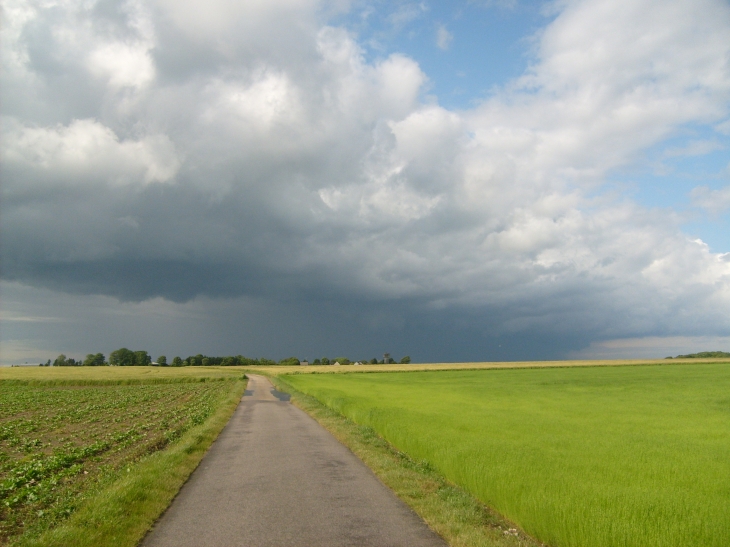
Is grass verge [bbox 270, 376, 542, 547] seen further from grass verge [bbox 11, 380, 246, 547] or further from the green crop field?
grass verge [bbox 11, 380, 246, 547]

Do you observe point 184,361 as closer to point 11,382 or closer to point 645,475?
point 11,382

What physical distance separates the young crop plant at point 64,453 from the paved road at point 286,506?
2.19m

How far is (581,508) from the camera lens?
7.81 metres

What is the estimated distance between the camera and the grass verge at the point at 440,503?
752 cm

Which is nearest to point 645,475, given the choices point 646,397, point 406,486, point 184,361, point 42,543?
point 406,486

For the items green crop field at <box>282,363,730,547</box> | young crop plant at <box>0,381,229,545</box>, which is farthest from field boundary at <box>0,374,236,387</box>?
green crop field at <box>282,363,730,547</box>

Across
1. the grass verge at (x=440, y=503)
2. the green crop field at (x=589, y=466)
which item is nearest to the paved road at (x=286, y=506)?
the grass verge at (x=440, y=503)

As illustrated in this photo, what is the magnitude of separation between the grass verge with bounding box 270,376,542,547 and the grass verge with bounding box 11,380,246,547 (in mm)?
4688

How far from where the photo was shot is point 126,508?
28.5 ft

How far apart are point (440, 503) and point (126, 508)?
574 cm

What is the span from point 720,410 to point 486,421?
1365 cm

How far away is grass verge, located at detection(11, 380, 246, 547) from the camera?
723 centimetres

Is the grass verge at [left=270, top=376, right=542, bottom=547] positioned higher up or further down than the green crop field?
further down

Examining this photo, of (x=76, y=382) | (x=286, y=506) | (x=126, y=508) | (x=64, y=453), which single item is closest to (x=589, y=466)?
(x=286, y=506)
